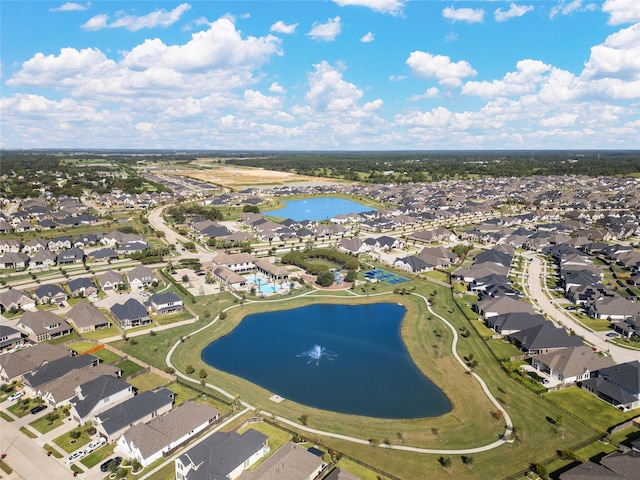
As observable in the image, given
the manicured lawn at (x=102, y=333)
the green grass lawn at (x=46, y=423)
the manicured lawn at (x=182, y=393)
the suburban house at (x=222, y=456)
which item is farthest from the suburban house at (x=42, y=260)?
the suburban house at (x=222, y=456)

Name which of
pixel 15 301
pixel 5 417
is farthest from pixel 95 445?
pixel 15 301

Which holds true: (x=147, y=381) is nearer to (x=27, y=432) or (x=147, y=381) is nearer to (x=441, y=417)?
(x=27, y=432)

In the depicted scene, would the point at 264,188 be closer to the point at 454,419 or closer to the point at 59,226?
the point at 59,226

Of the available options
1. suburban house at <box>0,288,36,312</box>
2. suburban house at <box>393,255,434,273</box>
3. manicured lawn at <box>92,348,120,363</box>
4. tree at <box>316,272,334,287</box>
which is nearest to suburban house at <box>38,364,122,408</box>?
manicured lawn at <box>92,348,120,363</box>

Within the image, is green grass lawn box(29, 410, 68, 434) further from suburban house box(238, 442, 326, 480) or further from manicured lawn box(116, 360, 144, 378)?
suburban house box(238, 442, 326, 480)

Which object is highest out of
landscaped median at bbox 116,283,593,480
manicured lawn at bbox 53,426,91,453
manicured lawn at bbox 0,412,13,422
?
landscaped median at bbox 116,283,593,480

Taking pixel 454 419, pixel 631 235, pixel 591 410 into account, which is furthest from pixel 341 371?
pixel 631 235
